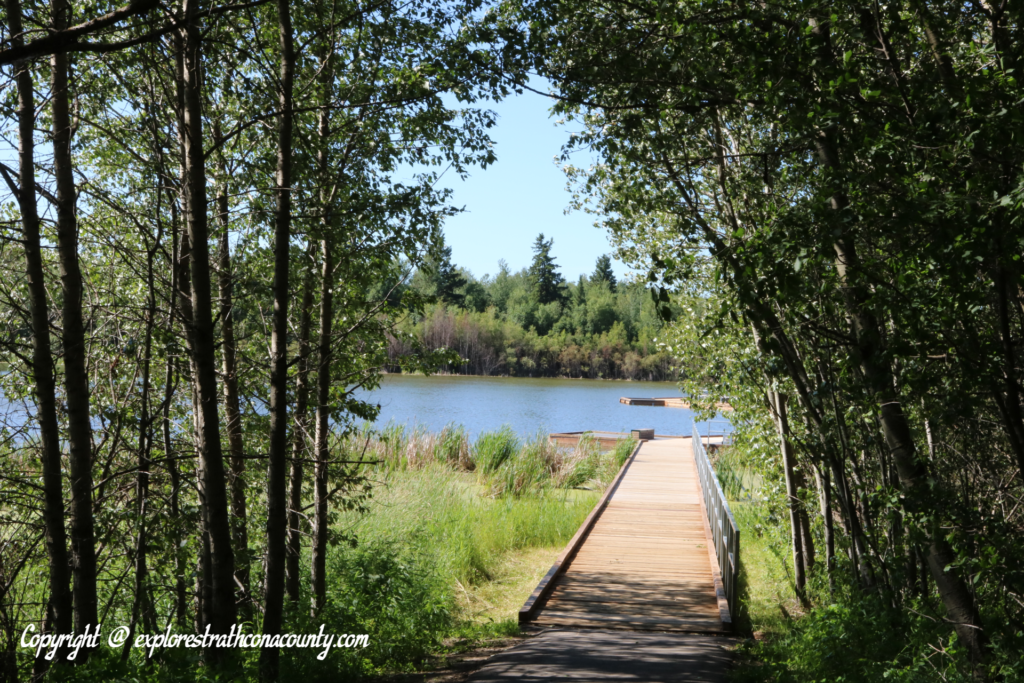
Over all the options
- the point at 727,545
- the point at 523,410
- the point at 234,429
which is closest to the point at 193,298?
the point at 234,429

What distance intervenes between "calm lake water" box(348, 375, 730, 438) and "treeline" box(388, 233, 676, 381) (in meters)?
12.8

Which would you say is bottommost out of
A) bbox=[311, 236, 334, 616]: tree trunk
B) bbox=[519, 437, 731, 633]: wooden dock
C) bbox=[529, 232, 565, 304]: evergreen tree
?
bbox=[519, 437, 731, 633]: wooden dock

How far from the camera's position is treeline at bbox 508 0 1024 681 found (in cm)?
334

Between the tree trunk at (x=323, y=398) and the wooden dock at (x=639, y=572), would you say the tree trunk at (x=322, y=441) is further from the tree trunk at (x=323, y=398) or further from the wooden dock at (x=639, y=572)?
the wooden dock at (x=639, y=572)

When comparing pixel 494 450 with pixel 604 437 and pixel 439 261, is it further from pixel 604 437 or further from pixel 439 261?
pixel 439 261

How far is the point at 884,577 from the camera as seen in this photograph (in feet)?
18.8

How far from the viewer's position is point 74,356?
13.3 feet

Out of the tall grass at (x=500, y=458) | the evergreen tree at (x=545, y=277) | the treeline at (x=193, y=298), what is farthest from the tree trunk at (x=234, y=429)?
the evergreen tree at (x=545, y=277)

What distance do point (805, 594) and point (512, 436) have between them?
9.59 meters

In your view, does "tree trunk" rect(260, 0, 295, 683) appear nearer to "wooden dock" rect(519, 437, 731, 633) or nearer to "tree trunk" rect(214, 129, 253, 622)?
"tree trunk" rect(214, 129, 253, 622)

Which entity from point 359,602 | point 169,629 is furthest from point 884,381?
point 359,602

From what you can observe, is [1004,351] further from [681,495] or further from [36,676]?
[681,495]

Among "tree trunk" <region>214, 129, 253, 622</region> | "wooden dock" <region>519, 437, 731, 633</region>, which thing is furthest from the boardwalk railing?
"tree trunk" <region>214, 129, 253, 622</region>

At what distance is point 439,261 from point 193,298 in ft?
11.0
